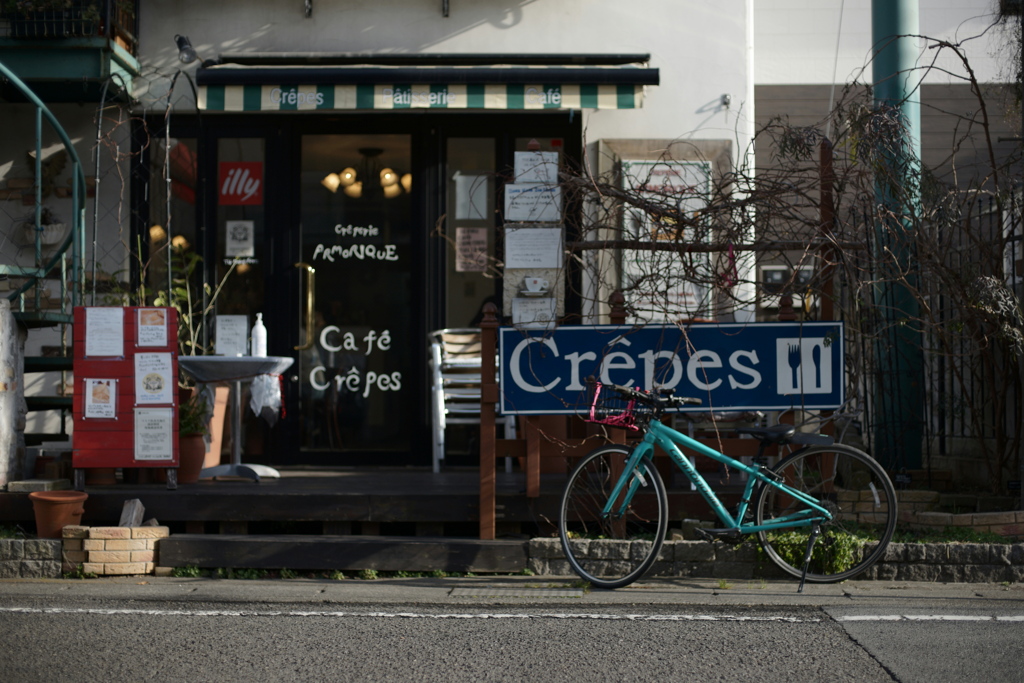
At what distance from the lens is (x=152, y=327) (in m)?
6.44

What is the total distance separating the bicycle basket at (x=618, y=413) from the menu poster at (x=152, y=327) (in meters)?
2.90

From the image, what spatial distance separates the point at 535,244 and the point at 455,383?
2.40m

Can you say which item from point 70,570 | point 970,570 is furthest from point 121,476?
point 970,570

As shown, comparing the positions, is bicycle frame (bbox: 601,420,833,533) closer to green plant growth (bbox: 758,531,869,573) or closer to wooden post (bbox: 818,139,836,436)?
green plant growth (bbox: 758,531,869,573)

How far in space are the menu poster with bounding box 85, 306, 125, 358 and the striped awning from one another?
237 cm

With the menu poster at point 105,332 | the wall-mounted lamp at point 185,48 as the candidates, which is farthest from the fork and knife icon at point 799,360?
the wall-mounted lamp at point 185,48

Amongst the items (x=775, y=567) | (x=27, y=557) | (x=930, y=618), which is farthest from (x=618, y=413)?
(x=27, y=557)

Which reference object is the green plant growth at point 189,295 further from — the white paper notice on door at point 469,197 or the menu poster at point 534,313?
the menu poster at point 534,313

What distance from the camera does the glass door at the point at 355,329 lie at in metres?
8.80

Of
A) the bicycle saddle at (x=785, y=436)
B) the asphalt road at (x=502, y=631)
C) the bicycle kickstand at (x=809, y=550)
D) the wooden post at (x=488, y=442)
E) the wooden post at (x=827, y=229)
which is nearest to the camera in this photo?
the asphalt road at (x=502, y=631)

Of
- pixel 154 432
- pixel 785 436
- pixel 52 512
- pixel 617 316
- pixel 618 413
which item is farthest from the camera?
pixel 154 432

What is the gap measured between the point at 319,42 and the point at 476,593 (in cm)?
567

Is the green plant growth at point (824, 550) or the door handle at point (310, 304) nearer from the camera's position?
the green plant growth at point (824, 550)

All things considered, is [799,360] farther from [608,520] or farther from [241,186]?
[241,186]
